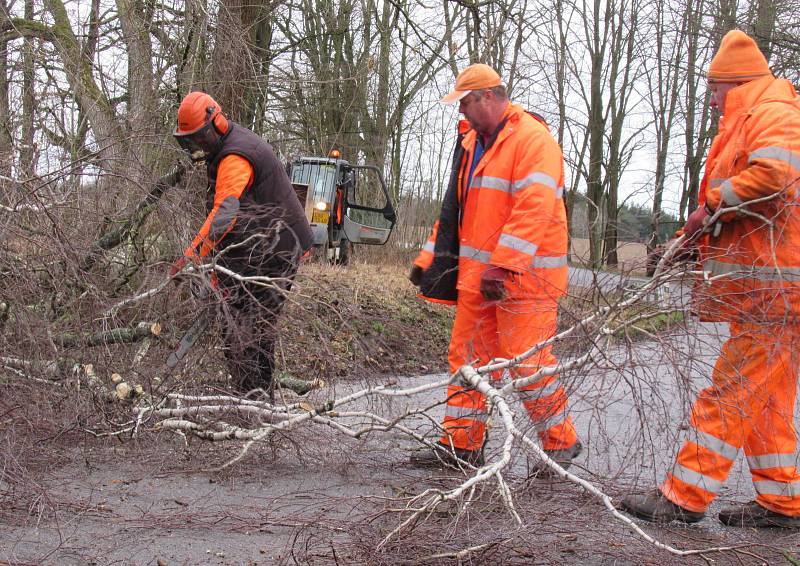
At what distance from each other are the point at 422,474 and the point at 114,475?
5.16 feet

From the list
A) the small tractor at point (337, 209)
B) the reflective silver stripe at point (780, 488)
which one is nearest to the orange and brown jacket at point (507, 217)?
the reflective silver stripe at point (780, 488)

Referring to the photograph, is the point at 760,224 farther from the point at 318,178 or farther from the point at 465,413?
the point at 318,178

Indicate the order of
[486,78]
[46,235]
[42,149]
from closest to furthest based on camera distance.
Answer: [46,235] < [486,78] < [42,149]

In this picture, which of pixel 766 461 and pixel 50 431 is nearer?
pixel 766 461

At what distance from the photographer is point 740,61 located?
4.06 m

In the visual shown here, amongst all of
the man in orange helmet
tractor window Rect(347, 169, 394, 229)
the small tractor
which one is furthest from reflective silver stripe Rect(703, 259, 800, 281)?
tractor window Rect(347, 169, 394, 229)

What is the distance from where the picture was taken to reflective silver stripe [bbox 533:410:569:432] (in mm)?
3809

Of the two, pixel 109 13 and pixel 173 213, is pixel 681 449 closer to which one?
pixel 173 213

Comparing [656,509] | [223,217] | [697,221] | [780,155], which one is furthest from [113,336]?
[780,155]

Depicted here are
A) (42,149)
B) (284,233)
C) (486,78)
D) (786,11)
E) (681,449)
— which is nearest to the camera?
(681,449)

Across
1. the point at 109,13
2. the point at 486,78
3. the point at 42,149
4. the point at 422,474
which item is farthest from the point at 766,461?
the point at 109,13

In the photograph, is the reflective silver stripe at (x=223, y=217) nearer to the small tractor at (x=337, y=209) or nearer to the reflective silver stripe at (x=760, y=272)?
the reflective silver stripe at (x=760, y=272)

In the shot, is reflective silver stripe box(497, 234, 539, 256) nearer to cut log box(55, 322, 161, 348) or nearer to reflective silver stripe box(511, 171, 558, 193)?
reflective silver stripe box(511, 171, 558, 193)

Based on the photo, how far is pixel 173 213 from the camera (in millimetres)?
5359
